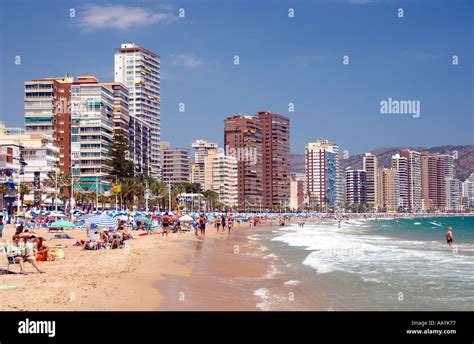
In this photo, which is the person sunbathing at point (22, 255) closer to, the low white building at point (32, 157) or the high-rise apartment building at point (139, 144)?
the low white building at point (32, 157)

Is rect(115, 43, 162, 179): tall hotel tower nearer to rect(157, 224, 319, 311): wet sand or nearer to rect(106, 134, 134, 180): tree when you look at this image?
rect(106, 134, 134, 180): tree

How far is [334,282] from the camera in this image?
1895 cm

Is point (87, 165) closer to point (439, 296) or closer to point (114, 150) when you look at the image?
point (114, 150)

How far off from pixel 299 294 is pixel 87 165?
318 ft

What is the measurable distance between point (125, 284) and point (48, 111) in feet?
314

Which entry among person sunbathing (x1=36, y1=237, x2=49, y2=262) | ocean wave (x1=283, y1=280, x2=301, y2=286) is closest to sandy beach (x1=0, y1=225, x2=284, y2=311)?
person sunbathing (x1=36, y1=237, x2=49, y2=262)

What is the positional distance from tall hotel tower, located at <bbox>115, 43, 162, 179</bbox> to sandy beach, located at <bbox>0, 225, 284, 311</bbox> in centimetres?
13651

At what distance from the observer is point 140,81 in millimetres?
162000

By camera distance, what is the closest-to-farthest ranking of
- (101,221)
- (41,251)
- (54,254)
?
(41,251) → (54,254) → (101,221)

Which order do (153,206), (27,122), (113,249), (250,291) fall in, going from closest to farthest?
(250,291), (113,249), (27,122), (153,206)

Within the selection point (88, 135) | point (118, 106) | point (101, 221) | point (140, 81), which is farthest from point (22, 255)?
point (140, 81)

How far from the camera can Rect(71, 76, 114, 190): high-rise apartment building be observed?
4235 inches

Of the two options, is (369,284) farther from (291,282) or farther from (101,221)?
(101,221)
